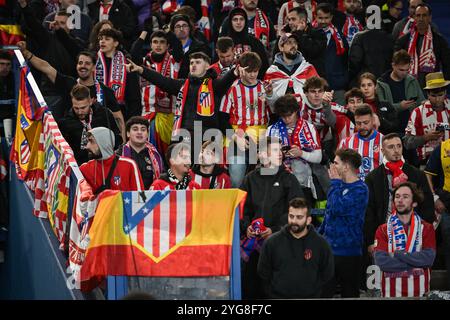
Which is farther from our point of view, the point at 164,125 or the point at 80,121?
the point at 164,125

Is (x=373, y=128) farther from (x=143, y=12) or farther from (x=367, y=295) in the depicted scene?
(x=143, y=12)

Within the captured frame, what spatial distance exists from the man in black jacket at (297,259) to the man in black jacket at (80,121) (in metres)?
2.69

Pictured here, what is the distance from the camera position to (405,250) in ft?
38.2

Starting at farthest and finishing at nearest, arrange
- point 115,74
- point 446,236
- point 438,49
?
point 438,49
point 115,74
point 446,236

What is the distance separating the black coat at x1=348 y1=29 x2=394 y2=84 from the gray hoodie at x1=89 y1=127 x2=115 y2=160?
5.29m

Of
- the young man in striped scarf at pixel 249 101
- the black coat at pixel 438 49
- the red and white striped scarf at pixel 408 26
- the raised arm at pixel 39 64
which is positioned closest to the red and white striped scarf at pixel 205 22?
the red and white striped scarf at pixel 408 26

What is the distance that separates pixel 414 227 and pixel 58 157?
11.7ft

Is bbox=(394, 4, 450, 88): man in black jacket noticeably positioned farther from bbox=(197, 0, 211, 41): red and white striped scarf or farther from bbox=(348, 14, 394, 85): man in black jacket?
bbox=(197, 0, 211, 41): red and white striped scarf

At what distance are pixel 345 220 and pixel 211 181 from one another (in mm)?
1394

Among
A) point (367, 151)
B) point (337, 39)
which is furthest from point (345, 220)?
point (337, 39)

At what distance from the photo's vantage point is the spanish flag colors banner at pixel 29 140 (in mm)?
12414

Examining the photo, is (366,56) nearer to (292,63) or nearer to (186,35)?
(292,63)

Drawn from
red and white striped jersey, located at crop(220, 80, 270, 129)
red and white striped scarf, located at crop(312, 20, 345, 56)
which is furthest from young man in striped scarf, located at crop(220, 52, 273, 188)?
red and white striped scarf, located at crop(312, 20, 345, 56)

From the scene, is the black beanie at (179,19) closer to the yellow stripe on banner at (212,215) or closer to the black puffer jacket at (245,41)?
the black puffer jacket at (245,41)
